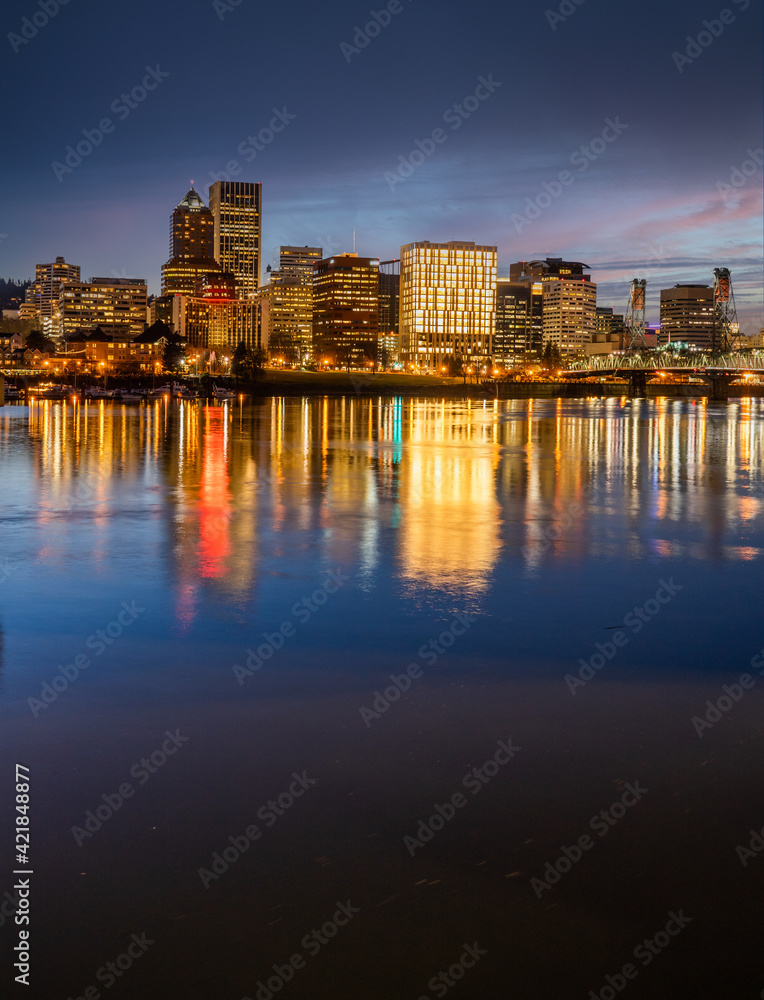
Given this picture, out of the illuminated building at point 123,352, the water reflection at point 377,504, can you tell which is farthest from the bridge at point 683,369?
the water reflection at point 377,504

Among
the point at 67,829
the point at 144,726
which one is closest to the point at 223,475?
the point at 144,726

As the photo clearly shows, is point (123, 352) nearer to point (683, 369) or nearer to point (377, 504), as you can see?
point (683, 369)

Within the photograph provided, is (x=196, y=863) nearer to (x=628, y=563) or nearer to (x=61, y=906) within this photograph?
(x=61, y=906)

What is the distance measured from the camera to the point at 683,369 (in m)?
146

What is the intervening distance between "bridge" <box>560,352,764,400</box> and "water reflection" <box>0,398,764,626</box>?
3888 inches

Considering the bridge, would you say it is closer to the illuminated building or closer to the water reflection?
the illuminated building

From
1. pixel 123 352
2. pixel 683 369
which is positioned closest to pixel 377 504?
pixel 683 369

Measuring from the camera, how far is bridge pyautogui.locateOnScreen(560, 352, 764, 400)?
128 m

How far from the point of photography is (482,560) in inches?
476

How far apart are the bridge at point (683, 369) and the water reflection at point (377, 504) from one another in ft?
324

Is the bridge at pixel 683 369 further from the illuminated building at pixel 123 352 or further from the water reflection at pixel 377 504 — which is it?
the water reflection at pixel 377 504

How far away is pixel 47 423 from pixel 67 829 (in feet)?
142

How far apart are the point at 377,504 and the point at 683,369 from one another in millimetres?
138450

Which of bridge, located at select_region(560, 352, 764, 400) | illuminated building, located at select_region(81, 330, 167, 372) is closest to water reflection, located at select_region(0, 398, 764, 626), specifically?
bridge, located at select_region(560, 352, 764, 400)
